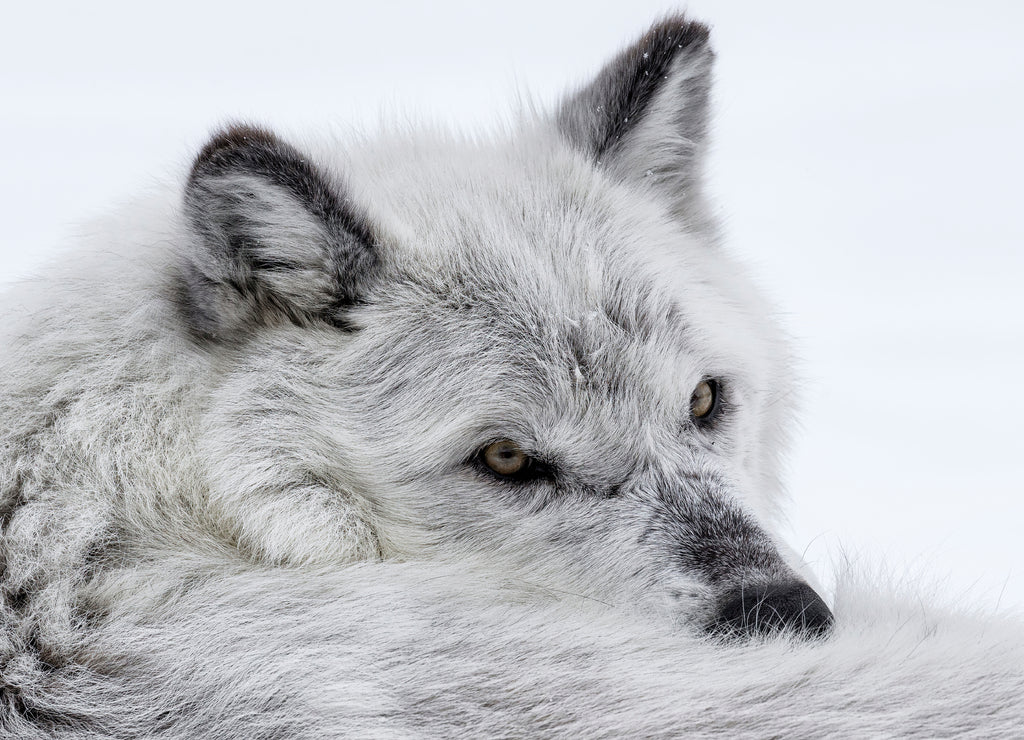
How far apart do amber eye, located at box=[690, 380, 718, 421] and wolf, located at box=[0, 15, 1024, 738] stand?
0.01 metres

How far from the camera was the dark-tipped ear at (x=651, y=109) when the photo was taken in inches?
167

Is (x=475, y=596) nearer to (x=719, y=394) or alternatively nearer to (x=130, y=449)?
(x=130, y=449)

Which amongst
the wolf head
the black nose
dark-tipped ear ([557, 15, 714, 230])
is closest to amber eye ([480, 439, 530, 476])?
the wolf head

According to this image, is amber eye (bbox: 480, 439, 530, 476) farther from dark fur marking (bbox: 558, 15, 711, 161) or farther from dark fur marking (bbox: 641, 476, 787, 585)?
dark fur marking (bbox: 558, 15, 711, 161)

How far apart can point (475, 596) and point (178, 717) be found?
2.95 ft

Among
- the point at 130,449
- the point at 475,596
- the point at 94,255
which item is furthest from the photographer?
the point at 94,255

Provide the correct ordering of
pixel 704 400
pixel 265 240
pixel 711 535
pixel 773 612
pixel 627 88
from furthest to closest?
pixel 627 88, pixel 704 400, pixel 265 240, pixel 711 535, pixel 773 612

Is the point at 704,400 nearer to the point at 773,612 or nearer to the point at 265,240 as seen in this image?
the point at 773,612

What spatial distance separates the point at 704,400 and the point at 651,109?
4.54 feet

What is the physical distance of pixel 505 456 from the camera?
11.5 ft

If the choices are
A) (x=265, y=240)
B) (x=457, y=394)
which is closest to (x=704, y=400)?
(x=457, y=394)

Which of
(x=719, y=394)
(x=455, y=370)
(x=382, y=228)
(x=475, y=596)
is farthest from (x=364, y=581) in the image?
(x=719, y=394)

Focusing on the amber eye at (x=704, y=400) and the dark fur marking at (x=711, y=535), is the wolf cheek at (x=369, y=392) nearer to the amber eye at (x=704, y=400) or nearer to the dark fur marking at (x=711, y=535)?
the dark fur marking at (x=711, y=535)

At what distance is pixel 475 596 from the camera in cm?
292
